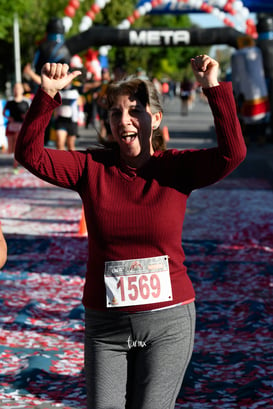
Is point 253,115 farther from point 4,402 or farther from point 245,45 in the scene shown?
point 4,402

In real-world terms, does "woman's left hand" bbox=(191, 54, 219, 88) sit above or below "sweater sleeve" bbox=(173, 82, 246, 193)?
above

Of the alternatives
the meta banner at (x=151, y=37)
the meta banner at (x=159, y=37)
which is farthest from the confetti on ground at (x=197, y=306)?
the meta banner at (x=159, y=37)

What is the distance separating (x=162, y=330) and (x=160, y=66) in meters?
93.2

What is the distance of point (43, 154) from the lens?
10.2 feet

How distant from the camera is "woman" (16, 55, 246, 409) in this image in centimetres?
300

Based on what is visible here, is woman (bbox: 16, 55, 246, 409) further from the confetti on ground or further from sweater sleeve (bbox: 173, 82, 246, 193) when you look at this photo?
the confetti on ground

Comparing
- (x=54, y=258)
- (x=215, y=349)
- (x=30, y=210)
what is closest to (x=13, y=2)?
(x=30, y=210)

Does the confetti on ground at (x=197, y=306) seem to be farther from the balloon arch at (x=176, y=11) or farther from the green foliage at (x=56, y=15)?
the green foliage at (x=56, y=15)

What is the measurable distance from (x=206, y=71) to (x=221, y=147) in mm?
273

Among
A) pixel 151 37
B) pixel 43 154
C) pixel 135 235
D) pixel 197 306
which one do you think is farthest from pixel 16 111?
pixel 135 235

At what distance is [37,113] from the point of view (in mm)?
2998

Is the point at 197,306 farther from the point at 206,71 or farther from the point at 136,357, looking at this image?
the point at 206,71

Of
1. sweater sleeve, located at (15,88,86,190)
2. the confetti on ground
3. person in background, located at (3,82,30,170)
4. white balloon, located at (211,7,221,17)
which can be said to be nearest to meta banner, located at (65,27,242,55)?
person in background, located at (3,82,30,170)

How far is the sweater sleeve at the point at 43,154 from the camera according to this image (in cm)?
300
